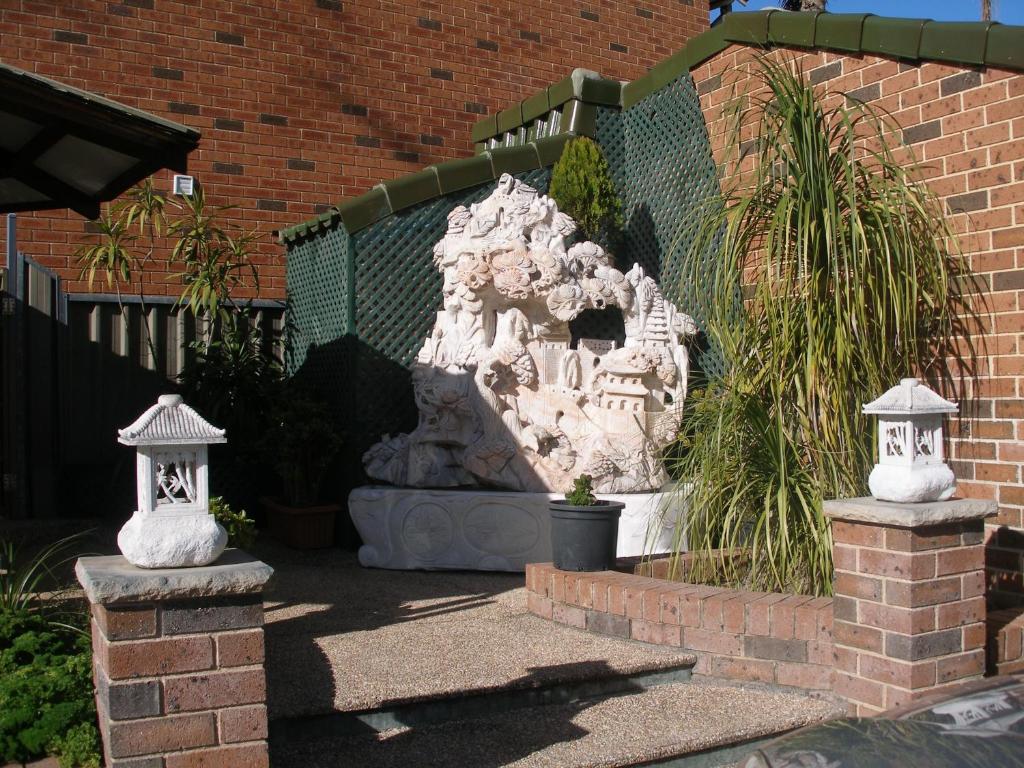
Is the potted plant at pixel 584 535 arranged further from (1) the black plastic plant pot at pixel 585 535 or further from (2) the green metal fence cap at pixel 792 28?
(2) the green metal fence cap at pixel 792 28

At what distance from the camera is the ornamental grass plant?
5.15 metres

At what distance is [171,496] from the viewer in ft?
10.8

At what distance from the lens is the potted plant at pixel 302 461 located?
7547 mm

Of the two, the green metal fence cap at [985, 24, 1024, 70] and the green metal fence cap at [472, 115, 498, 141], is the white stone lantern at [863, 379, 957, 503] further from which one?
the green metal fence cap at [472, 115, 498, 141]

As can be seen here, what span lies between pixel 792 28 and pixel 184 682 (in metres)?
6.31

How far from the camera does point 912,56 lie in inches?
252


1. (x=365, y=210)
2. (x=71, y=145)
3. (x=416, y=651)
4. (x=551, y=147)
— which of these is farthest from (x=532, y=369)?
(x=71, y=145)

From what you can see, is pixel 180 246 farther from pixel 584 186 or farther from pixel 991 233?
pixel 991 233

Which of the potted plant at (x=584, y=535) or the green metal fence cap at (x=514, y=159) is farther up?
the green metal fence cap at (x=514, y=159)

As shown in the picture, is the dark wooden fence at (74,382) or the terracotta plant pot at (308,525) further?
the dark wooden fence at (74,382)

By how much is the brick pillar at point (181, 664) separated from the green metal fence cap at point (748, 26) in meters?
6.05

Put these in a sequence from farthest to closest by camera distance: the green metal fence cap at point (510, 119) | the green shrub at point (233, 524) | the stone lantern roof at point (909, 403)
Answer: the green metal fence cap at point (510, 119), the green shrub at point (233, 524), the stone lantern roof at point (909, 403)

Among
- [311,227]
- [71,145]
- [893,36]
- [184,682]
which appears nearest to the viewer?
[184,682]

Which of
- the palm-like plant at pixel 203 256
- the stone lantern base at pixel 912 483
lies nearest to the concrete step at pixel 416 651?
the stone lantern base at pixel 912 483
